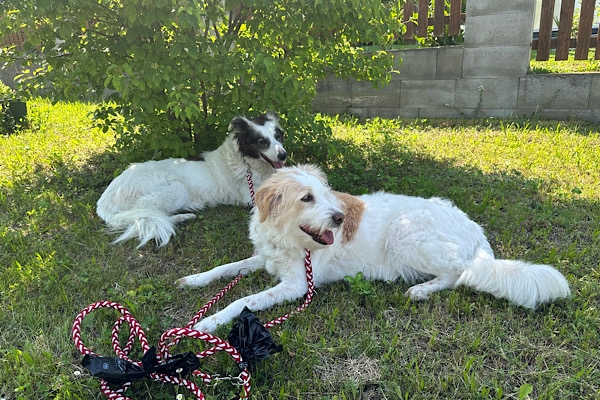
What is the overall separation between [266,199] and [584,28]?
22.7 feet

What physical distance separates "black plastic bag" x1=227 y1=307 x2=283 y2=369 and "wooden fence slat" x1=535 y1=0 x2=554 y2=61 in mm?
7319

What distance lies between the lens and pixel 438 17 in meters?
7.44

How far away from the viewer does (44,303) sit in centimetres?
258

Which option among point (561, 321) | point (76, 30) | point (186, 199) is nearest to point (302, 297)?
point (561, 321)

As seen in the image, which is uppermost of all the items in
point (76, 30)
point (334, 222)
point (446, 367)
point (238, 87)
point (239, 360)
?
point (76, 30)

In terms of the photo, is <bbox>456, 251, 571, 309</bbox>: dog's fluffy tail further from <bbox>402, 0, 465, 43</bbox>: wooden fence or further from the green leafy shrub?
<bbox>402, 0, 465, 43</bbox>: wooden fence

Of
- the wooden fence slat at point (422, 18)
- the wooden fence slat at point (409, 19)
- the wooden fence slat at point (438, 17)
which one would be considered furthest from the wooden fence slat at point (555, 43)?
the wooden fence slat at point (409, 19)

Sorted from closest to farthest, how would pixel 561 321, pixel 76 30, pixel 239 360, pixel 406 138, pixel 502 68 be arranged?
pixel 239 360 → pixel 561 321 → pixel 76 30 → pixel 406 138 → pixel 502 68

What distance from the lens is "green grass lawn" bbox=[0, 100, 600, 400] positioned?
6.37 ft

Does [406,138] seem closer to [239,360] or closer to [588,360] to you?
[588,360]

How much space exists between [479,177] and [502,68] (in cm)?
332

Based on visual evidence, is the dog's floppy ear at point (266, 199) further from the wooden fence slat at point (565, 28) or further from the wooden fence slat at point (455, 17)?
the wooden fence slat at point (565, 28)

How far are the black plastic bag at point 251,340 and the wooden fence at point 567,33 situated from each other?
7.32 m

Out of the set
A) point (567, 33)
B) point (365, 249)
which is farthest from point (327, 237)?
point (567, 33)
